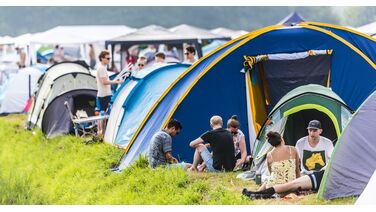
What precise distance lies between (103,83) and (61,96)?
5.36 ft

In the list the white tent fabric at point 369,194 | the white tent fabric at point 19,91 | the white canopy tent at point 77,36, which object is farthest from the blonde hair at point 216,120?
the white canopy tent at point 77,36

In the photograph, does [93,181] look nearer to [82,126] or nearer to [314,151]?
[314,151]

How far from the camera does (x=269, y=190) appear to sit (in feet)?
27.0

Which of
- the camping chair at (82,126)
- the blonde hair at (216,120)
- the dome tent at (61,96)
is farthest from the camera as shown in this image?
the dome tent at (61,96)

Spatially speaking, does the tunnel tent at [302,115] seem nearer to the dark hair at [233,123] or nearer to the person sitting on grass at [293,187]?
the dark hair at [233,123]

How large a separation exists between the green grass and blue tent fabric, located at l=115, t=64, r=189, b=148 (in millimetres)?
365

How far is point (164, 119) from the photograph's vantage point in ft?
34.3

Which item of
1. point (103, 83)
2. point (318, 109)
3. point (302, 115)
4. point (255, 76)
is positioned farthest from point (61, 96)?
point (318, 109)

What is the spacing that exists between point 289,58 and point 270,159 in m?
2.18

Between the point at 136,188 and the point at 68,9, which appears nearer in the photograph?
the point at 136,188

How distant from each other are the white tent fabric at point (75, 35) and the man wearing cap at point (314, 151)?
20.0m

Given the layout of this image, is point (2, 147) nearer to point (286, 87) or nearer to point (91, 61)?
point (286, 87)

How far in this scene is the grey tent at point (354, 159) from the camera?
7.98 m
